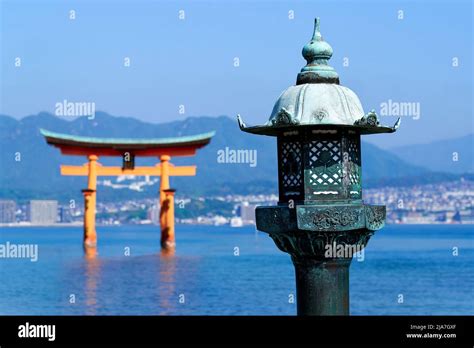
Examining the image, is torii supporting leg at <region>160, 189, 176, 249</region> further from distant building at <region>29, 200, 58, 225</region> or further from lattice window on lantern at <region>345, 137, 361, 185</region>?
distant building at <region>29, 200, 58, 225</region>

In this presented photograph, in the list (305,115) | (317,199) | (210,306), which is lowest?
(210,306)

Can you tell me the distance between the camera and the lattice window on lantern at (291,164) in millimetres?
5902

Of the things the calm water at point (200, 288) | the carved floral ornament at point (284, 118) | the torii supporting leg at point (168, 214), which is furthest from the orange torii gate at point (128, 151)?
the carved floral ornament at point (284, 118)

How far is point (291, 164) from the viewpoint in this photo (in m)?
5.99

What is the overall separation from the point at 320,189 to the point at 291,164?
11.0 inches

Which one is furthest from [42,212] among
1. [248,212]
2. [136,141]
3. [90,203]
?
[136,141]

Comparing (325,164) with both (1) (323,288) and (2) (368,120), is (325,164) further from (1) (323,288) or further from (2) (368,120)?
(1) (323,288)

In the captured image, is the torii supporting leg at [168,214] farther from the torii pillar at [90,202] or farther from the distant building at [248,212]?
the distant building at [248,212]

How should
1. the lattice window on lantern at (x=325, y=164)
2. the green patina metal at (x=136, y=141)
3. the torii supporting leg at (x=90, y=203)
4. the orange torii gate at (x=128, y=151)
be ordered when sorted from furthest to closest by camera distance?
1. the torii supporting leg at (x=90, y=203)
2. the orange torii gate at (x=128, y=151)
3. the green patina metal at (x=136, y=141)
4. the lattice window on lantern at (x=325, y=164)

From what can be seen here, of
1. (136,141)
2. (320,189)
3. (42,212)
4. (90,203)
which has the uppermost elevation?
(42,212)
